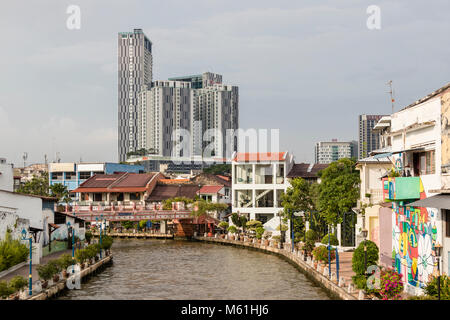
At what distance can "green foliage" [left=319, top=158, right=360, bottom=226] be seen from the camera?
153 feet

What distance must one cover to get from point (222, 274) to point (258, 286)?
231 inches

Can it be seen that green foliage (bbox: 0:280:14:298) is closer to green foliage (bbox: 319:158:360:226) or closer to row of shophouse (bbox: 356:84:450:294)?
row of shophouse (bbox: 356:84:450:294)

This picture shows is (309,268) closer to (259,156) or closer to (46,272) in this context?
(46,272)

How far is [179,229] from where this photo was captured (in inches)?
2867

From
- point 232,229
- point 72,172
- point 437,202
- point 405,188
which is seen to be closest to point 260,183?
point 232,229

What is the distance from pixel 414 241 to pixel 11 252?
24104 millimetres

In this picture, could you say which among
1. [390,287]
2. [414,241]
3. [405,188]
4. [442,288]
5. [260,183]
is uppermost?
[405,188]

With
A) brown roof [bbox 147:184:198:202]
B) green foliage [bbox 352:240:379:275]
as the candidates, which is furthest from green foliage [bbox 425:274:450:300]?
brown roof [bbox 147:184:198:202]

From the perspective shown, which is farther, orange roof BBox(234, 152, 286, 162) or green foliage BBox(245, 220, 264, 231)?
orange roof BBox(234, 152, 286, 162)

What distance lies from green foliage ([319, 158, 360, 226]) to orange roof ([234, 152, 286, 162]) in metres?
20.5

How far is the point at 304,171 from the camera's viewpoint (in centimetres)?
6938

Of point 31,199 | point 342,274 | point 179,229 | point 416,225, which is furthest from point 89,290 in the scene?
point 179,229

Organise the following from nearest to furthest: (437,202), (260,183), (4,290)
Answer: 1. (437,202)
2. (4,290)
3. (260,183)
